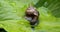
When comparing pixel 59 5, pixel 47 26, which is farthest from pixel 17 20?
pixel 59 5

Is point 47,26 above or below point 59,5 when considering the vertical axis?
below

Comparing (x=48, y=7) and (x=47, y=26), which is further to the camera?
(x=48, y=7)

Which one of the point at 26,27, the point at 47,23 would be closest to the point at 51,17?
the point at 47,23

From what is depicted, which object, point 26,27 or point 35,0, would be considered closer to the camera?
point 26,27

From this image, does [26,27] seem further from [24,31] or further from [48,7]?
[48,7]

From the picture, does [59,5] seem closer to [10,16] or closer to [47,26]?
[47,26]

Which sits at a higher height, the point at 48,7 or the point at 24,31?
the point at 48,7
